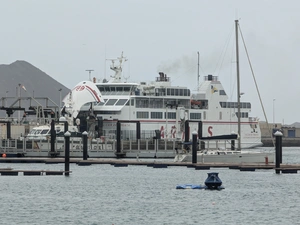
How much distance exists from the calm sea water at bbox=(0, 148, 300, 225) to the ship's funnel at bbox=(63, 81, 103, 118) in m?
28.3

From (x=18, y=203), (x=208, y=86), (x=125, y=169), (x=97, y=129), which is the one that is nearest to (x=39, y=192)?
(x=18, y=203)

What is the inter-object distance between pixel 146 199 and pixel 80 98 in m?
48.0

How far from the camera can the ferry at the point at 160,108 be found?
98.8 meters

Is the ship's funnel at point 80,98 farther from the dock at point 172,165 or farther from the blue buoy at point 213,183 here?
the blue buoy at point 213,183

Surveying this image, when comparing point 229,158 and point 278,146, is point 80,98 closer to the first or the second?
point 229,158

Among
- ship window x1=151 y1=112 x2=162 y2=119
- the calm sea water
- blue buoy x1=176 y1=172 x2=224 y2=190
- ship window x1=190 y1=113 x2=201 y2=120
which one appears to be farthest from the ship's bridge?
blue buoy x1=176 y1=172 x2=224 y2=190

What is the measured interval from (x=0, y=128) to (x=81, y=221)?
2451 inches

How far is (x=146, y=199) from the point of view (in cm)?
4975

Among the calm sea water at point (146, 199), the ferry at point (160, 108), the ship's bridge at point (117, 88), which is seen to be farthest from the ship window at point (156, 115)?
A: the calm sea water at point (146, 199)

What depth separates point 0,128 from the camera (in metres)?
102

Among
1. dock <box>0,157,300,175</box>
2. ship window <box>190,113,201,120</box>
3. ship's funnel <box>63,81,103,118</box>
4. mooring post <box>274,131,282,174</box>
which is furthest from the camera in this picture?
ship window <box>190,113,201,120</box>

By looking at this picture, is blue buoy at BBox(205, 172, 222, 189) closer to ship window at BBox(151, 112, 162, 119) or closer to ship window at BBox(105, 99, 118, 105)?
ship window at BBox(105, 99, 118, 105)

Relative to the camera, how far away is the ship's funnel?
316 ft

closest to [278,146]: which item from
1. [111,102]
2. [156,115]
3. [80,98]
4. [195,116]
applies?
[80,98]
